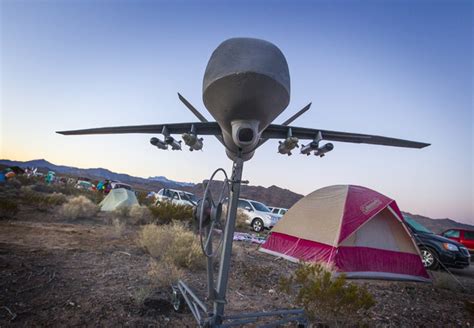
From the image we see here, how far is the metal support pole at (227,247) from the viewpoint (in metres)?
2.54

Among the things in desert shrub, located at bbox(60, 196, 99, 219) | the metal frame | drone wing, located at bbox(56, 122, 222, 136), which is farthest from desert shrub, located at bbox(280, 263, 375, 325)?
desert shrub, located at bbox(60, 196, 99, 219)

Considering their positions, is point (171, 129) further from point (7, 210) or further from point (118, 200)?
point (118, 200)

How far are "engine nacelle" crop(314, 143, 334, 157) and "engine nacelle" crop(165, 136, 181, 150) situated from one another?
1.99 metres

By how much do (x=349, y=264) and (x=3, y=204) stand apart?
10870 mm

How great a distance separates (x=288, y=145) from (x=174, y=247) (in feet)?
12.1

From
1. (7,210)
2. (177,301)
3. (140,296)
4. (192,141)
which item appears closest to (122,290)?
(140,296)

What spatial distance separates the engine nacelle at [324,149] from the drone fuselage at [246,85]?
1179 millimetres

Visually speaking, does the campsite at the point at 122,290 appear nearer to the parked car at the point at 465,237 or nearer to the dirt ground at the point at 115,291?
the dirt ground at the point at 115,291

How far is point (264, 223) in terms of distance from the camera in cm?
1428

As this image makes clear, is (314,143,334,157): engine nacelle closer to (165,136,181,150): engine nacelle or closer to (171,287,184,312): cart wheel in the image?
(165,136,181,150): engine nacelle

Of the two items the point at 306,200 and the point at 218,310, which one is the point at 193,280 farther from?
the point at 306,200

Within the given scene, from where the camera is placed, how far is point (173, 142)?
362cm

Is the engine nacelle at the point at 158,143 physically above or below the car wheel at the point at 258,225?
above

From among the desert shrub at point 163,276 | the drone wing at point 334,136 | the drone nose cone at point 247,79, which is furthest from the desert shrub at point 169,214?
the drone nose cone at point 247,79
